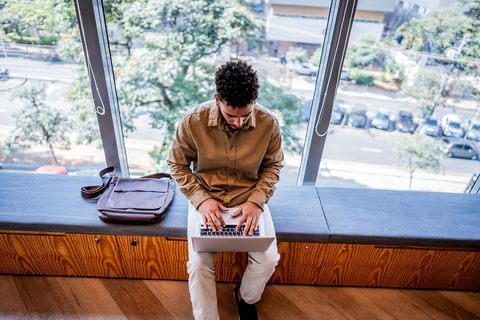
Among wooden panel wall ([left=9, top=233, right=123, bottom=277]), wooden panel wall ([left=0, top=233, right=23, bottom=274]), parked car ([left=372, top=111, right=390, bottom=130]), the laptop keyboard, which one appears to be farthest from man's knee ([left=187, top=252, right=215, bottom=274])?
parked car ([left=372, top=111, right=390, bottom=130])

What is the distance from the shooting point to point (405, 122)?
2.01 meters

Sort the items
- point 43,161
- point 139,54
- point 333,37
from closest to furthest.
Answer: point 333,37
point 139,54
point 43,161

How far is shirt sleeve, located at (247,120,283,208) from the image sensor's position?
149 centimetres

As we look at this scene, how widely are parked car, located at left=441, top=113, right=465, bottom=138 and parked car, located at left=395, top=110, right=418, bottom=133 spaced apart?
182 millimetres

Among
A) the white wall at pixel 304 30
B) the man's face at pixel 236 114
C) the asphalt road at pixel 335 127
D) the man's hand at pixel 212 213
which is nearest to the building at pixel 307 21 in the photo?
the white wall at pixel 304 30

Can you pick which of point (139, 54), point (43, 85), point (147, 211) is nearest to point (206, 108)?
point (147, 211)

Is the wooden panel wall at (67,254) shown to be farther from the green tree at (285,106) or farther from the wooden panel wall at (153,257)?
the green tree at (285,106)

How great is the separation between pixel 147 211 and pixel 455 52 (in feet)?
6.24

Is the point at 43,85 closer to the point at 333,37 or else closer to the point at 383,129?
the point at 333,37

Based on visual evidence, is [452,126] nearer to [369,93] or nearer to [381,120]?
[381,120]

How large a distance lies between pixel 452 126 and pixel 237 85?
1.62 metres

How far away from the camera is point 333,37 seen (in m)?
1.69

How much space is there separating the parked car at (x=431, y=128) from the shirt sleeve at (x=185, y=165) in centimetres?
148

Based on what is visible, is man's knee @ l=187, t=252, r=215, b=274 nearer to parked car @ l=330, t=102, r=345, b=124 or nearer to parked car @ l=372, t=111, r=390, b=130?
parked car @ l=330, t=102, r=345, b=124
